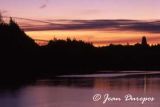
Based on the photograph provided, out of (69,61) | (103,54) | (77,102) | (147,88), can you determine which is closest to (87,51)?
(103,54)

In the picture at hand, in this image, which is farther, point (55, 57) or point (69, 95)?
point (55, 57)

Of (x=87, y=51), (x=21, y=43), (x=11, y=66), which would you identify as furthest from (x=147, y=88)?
(x=87, y=51)

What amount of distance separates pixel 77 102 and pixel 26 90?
34.9 feet

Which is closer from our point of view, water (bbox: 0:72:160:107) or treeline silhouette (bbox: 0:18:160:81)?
water (bbox: 0:72:160:107)

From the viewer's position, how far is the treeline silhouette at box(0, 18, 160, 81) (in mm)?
63969

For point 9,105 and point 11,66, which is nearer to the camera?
point 9,105

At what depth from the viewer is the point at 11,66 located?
205 ft

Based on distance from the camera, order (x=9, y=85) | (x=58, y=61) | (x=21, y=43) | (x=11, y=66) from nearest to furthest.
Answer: (x=9, y=85)
(x=11, y=66)
(x=21, y=43)
(x=58, y=61)

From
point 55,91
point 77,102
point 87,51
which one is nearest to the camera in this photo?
point 77,102

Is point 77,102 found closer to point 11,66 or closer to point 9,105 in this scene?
point 9,105

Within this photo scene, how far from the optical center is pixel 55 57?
81.4 meters

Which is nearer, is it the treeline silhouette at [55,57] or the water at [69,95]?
the water at [69,95]

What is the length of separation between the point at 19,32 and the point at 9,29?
232 cm

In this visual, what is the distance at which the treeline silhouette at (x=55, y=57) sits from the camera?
64.0 m
